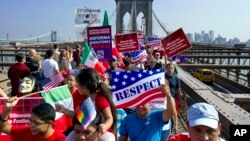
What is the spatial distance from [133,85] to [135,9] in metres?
93.9

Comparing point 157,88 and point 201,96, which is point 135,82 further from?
point 201,96

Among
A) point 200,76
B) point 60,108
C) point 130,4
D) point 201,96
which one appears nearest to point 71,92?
point 60,108

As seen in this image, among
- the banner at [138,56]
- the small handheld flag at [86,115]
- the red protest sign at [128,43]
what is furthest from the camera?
the red protest sign at [128,43]

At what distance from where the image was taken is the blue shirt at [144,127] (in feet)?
12.6

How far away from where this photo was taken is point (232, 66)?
34.5 feet

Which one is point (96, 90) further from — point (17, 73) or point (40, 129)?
point (17, 73)

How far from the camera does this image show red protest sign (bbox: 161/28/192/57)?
8.01m

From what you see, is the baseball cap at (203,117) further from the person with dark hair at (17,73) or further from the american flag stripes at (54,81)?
the person with dark hair at (17,73)

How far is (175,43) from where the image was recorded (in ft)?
26.5

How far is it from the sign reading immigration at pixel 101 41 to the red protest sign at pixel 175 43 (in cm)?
114

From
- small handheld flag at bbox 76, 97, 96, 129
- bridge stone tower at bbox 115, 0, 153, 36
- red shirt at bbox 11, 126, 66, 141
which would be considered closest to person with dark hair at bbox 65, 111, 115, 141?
small handheld flag at bbox 76, 97, 96, 129

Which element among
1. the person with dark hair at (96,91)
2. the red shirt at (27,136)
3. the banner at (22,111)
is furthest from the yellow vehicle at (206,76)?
the red shirt at (27,136)

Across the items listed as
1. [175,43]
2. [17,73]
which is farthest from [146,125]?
[175,43]

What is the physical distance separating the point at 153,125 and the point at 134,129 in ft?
0.61
